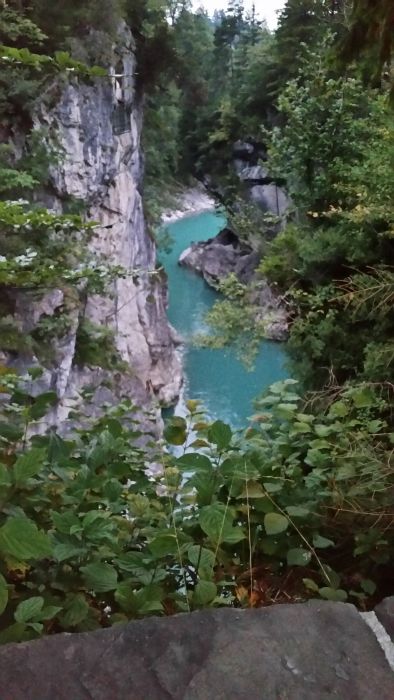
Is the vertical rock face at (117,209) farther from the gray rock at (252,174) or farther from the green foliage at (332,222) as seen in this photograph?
the gray rock at (252,174)

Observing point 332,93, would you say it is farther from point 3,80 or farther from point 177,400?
point 177,400

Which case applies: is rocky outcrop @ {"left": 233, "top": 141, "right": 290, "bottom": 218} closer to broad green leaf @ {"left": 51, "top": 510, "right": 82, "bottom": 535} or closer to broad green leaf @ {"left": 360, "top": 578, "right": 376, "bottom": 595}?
broad green leaf @ {"left": 360, "top": 578, "right": 376, "bottom": 595}

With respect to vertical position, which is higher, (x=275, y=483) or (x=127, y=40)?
(x=127, y=40)

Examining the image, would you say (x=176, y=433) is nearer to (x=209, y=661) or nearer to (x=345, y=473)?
(x=345, y=473)

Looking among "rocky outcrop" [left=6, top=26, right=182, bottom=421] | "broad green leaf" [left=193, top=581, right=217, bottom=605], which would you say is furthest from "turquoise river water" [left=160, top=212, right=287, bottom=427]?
"broad green leaf" [left=193, top=581, right=217, bottom=605]

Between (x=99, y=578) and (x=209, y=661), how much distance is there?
0.29 m

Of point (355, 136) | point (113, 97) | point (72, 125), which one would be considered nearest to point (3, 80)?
point (72, 125)

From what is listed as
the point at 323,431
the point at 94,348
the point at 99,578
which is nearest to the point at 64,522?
the point at 99,578

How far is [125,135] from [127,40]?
1.58m

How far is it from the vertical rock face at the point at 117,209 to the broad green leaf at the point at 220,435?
217 inches

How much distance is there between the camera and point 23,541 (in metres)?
0.78

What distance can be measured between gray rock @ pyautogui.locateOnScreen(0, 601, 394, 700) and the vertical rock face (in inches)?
231

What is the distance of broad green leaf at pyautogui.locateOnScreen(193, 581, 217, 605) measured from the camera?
3.19ft

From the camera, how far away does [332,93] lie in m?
5.67
